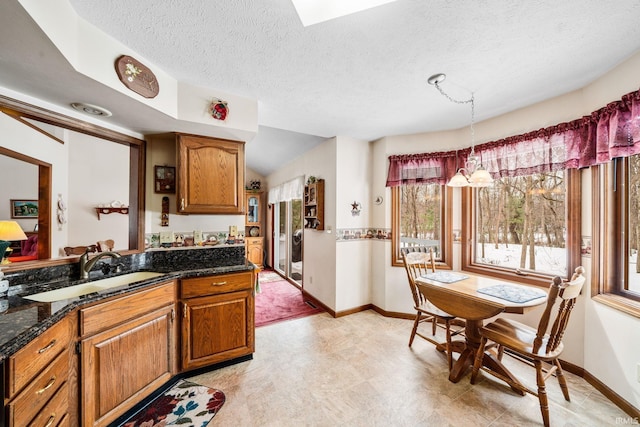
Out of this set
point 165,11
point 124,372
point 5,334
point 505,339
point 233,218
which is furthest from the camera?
point 233,218

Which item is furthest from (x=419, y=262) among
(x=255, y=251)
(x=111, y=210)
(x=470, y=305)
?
(x=255, y=251)

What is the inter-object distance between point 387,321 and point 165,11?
329cm

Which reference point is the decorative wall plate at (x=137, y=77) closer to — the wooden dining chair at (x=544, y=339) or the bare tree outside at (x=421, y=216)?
the bare tree outside at (x=421, y=216)

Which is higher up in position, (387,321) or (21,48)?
(21,48)

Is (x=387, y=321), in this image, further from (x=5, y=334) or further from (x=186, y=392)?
(x=5, y=334)

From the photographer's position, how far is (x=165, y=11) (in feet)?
3.96

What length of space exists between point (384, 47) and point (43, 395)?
2.39 meters

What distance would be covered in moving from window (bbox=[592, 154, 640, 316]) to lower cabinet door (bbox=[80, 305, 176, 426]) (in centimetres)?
314

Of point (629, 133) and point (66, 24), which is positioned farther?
point (629, 133)

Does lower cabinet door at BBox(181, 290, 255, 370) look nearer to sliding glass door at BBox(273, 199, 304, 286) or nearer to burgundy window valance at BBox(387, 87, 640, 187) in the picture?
burgundy window valance at BBox(387, 87, 640, 187)

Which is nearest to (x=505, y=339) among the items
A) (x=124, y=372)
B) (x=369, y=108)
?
(x=369, y=108)

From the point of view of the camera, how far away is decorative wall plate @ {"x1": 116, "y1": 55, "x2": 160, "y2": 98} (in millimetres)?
1447

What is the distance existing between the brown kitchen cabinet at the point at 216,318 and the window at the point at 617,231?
269cm

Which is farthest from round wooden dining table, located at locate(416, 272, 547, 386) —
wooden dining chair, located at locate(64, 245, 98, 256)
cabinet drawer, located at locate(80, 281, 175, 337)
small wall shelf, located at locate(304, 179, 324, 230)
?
wooden dining chair, located at locate(64, 245, 98, 256)
